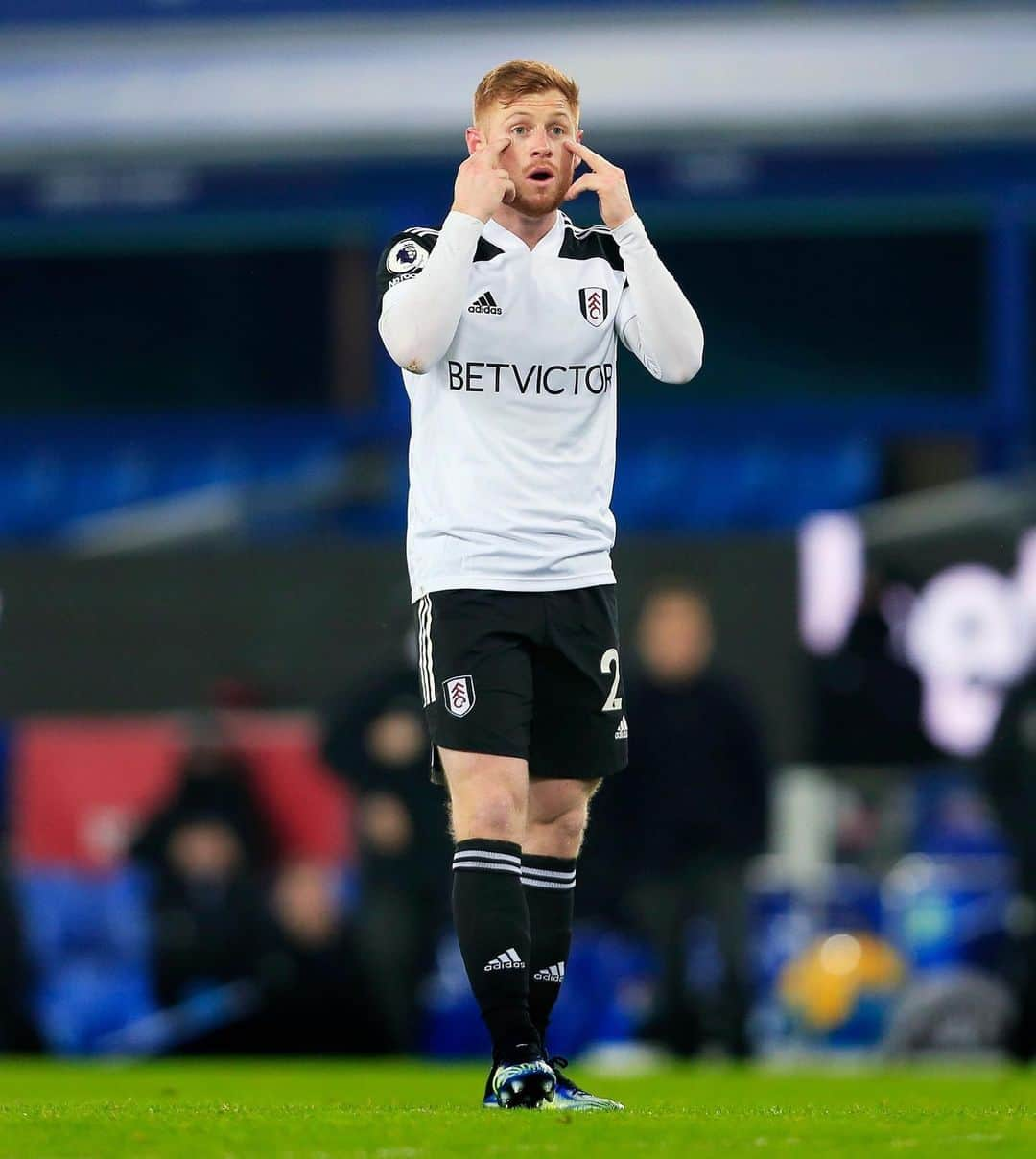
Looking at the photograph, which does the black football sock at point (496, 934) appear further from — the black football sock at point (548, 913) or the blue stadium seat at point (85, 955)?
the blue stadium seat at point (85, 955)

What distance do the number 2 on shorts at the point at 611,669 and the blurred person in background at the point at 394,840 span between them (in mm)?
6072

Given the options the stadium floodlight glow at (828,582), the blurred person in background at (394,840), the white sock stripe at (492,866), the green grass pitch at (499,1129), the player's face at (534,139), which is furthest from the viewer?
the stadium floodlight glow at (828,582)

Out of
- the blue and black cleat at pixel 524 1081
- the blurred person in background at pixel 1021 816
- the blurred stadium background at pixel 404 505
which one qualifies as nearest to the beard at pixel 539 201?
the blue and black cleat at pixel 524 1081

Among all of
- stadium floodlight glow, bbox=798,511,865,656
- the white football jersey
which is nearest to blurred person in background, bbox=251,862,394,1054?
stadium floodlight glow, bbox=798,511,865,656

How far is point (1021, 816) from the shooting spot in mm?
11672

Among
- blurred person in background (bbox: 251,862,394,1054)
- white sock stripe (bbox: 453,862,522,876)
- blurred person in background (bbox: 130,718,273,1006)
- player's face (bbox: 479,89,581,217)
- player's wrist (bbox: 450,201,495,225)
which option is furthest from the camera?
blurred person in background (bbox: 130,718,273,1006)

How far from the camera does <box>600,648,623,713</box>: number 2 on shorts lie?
18.9 ft

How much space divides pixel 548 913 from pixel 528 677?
65cm

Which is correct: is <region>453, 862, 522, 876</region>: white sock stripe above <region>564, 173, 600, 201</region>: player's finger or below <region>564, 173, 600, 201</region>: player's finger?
below

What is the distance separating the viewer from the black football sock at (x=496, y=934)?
17.7ft

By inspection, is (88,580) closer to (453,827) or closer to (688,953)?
(688,953)

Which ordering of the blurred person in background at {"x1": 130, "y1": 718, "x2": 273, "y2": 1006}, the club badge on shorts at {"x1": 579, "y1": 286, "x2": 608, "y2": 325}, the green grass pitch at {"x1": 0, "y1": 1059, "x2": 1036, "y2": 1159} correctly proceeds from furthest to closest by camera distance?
the blurred person in background at {"x1": 130, "y1": 718, "x2": 273, "y2": 1006} < the club badge on shorts at {"x1": 579, "y1": 286, "x2": 608, "y2": 325} < the green grass pitch at {"x1": 0, "y1": 1059, "x2": 1036, "y2": 1159}

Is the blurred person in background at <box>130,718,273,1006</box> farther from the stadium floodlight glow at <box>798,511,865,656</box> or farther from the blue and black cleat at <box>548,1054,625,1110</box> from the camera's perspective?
the blue and black cleat at <box>548,1054,625,1110</box>

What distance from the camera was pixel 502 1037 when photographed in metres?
5.43
